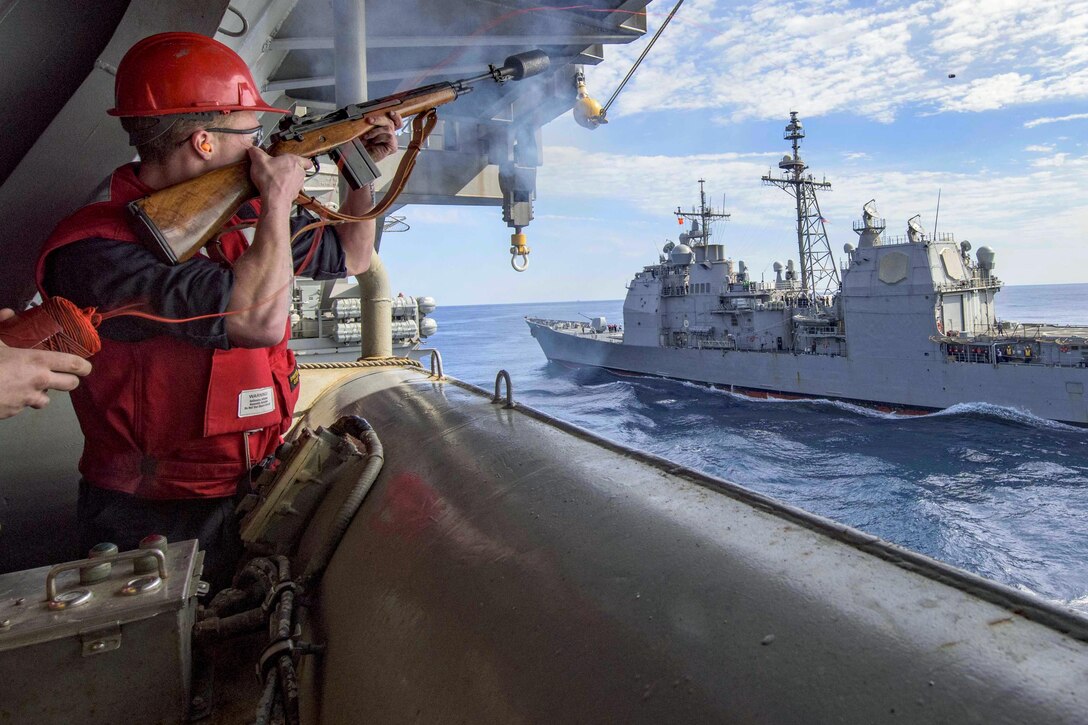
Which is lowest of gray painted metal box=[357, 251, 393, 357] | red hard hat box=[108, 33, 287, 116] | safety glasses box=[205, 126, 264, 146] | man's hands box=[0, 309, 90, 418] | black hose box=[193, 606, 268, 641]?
black hose box=[193, 606, 268, 641]

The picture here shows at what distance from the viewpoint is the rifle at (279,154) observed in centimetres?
172

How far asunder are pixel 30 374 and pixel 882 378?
2780 centimetres

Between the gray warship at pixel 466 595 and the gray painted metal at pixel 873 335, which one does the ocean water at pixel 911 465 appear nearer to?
the gray painted metal at pixel 873 335

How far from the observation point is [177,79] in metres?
1.86

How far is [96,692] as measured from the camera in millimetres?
1396

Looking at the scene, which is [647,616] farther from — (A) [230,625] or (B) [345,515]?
(A) [230,625]

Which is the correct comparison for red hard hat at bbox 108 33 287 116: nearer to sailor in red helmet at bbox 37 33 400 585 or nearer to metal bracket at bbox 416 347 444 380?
sailor in red helmet at bbox 37 33 400 585

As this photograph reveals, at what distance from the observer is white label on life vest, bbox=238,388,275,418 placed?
2115mm

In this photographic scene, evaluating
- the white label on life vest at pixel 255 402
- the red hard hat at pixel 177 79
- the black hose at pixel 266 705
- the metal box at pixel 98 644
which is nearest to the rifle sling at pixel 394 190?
the red hard hat at pixel 177 79

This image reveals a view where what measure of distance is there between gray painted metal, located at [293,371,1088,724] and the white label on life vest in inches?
24.1

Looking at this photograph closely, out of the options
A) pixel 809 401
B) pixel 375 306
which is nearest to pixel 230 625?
pixel 375 306

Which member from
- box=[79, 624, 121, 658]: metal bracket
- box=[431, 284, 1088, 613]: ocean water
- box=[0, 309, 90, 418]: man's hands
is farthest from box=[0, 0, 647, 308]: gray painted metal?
box=[431, 284, 1088, 613]: ocean water

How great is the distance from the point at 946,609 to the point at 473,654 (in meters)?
0.82

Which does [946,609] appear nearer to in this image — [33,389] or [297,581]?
[297,581]
